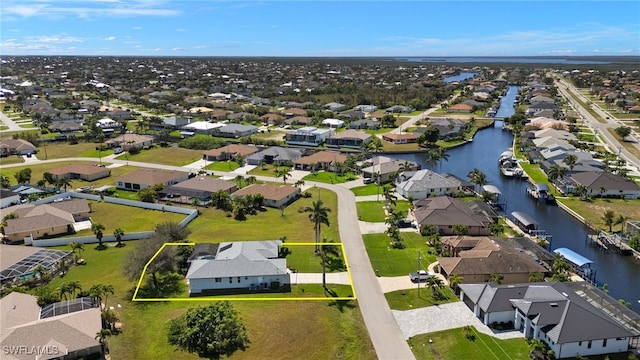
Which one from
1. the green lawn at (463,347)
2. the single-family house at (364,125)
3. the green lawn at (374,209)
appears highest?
the single-family house at (364,125)

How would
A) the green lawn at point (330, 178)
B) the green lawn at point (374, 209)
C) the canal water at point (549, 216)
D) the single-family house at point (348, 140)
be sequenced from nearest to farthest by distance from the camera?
the canal water at point (549, 216), the green lawn at point (374, 209), the green lawn at point (330, 178), the single-family house at point (348, 140)

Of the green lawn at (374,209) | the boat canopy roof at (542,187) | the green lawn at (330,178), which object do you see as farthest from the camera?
the green lawn at (330,178)

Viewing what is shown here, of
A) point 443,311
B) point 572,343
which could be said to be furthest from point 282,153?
point 572,343

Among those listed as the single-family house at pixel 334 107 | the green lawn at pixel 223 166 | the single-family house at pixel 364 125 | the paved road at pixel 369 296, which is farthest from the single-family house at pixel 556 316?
the single-family house at pixel 334 107

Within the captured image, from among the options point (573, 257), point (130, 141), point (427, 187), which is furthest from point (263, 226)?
point (130, 141)

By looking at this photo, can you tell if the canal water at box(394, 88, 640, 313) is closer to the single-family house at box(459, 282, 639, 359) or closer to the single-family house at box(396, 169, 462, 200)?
the single-family house at box(396, 169, 462, 200)

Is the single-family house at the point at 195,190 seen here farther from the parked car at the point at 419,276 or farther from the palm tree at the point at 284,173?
the parked car at the point at 419,276

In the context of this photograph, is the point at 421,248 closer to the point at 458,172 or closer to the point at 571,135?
the point at 458,172
